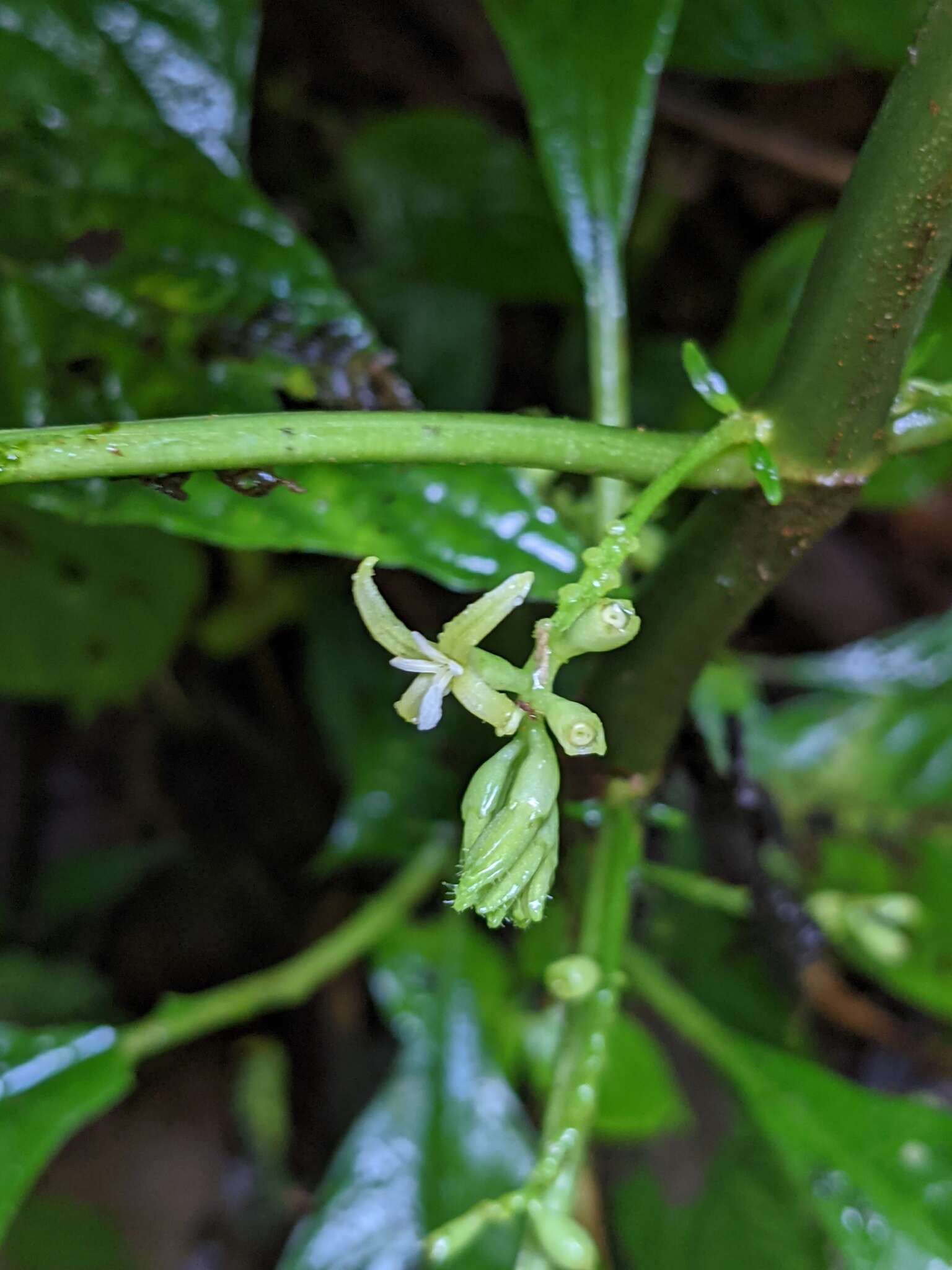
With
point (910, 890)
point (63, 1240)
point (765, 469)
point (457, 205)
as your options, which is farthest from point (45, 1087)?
point (457, 205)

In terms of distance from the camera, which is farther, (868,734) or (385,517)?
(868,734)

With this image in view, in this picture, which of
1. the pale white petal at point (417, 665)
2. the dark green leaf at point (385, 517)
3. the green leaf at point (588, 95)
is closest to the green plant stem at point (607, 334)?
the green leaf at point (588, 95)

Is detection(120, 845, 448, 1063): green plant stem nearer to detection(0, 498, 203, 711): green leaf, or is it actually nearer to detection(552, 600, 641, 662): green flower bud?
detection(0, 498, 203, 711): green leaf

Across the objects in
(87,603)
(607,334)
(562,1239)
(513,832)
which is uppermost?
(607,334)

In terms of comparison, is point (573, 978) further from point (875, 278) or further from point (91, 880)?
point (91, 880)

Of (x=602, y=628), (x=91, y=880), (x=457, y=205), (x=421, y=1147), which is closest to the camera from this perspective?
(x=602, y=628)

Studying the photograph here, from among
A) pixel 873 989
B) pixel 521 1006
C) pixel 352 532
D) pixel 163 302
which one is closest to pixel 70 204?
pixel 163 302

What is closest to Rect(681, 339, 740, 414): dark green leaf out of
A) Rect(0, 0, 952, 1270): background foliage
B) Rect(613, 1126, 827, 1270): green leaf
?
Rect(0, 0, 952, 1270): background foliage

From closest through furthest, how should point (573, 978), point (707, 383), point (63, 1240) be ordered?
point (707, 383)
point (573, 978)
point (63, 1240)
